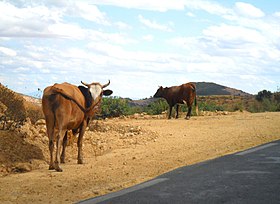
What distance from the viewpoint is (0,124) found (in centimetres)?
1358

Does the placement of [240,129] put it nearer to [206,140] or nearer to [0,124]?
[206,140]

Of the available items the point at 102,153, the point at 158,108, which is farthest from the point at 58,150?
the point at 158,108

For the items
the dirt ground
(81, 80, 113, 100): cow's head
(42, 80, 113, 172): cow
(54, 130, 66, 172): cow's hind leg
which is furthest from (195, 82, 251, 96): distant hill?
(54, 130, 66, 172): cow's hind leg

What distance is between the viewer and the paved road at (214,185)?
7375 mm

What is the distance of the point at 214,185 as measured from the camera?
8.31 metres

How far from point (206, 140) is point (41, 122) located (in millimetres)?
5380

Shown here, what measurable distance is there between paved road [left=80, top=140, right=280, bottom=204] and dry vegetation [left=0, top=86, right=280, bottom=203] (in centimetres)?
60

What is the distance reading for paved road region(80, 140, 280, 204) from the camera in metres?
7.38

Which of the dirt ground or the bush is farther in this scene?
the bush

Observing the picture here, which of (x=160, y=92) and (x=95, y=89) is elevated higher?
(x=160, y=92)

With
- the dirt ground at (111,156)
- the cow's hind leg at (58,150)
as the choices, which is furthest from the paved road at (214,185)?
the cow's hind leg at (58,150)

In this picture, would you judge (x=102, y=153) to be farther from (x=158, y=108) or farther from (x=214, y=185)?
(x=158, y=108)

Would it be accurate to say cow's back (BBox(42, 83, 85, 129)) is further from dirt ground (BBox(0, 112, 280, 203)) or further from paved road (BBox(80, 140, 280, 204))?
paved road (BBox(80, 140, 280, 204))

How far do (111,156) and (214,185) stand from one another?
16.3ft
